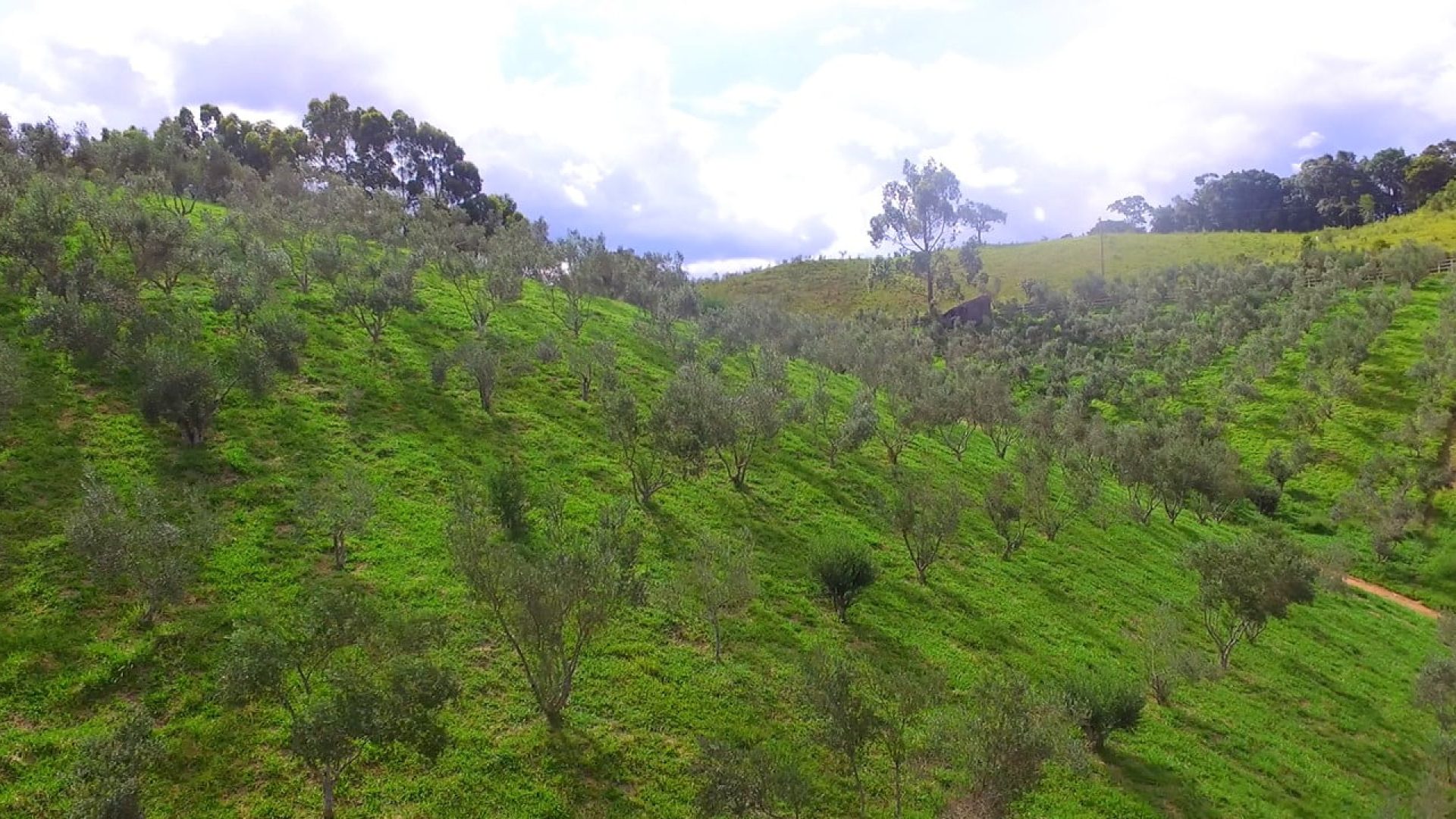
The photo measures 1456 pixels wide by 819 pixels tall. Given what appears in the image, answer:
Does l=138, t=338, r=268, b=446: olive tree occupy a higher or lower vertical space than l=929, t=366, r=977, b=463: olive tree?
higher

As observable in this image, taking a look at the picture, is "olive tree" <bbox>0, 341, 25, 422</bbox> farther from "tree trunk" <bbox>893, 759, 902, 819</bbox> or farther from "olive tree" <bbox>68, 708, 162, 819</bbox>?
"tree trunk" <bbox>893, 759, 902, 819</bbox>

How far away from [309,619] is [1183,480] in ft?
159

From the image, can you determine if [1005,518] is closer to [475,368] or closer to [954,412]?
[954,412]

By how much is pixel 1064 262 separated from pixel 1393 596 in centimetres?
9629

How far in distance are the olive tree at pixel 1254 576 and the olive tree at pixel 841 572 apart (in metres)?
12.7

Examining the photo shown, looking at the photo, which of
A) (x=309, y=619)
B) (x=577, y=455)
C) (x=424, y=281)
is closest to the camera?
(x=309, y=619)

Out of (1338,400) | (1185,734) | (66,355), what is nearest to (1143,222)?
(1338,400)

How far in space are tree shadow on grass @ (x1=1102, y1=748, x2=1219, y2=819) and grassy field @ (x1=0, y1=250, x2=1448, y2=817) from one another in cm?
10

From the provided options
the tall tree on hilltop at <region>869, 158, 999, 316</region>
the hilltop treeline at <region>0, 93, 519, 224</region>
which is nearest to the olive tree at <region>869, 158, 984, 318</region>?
the tall tree on hilltop at <region>869, 158, 999, 316</region>

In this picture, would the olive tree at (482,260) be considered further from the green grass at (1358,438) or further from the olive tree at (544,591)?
the green grass at (1358,438)

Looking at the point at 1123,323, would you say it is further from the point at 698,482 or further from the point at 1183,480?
the point at 698,482

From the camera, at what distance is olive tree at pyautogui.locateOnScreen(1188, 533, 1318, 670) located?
26438 millimetres

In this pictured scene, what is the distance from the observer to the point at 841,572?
89.1 feet

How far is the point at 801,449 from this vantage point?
4366 centimetres
